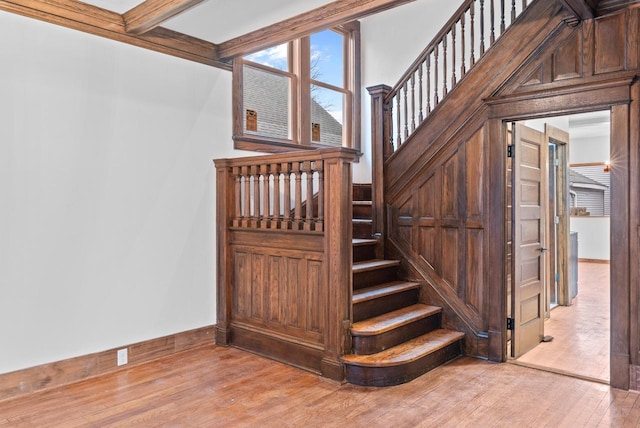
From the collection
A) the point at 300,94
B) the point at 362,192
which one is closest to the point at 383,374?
the point at 362,192

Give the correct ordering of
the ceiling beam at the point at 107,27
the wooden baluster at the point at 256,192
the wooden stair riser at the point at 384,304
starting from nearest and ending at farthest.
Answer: the ceiling beam at the point at 107,27 < the wooden stair riser at the point at 384,304 < the wooden baluster at the point at 256,192

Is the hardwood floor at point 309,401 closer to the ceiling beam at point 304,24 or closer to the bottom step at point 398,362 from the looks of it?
the bottom step at point 398,362

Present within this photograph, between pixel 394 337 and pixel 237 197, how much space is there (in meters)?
1.83

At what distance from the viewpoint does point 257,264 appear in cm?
387

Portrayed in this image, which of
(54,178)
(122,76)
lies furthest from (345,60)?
(54,178)

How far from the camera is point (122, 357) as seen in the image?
3451mm

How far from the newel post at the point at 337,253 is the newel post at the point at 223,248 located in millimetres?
1144

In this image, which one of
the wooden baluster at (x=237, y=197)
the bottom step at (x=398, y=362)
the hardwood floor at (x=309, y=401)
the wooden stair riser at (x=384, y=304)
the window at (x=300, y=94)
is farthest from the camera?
the window at (x=300, y=94)

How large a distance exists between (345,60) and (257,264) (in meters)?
3.36

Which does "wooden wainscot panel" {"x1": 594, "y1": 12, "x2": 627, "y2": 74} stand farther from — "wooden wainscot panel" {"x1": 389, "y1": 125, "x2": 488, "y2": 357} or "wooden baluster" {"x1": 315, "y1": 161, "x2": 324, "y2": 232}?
"wooden baluster" {"x1": 315, "y1": 161, "x2": 324, "y2": 232}

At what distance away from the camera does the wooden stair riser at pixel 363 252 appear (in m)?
4.23

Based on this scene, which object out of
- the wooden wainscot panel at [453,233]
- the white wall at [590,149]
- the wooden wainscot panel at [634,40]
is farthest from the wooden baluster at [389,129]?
the white wall at [590,149]

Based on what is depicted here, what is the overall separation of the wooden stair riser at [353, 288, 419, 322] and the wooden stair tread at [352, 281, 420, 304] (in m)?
0.04

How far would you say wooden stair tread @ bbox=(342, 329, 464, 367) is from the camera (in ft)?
10.3
